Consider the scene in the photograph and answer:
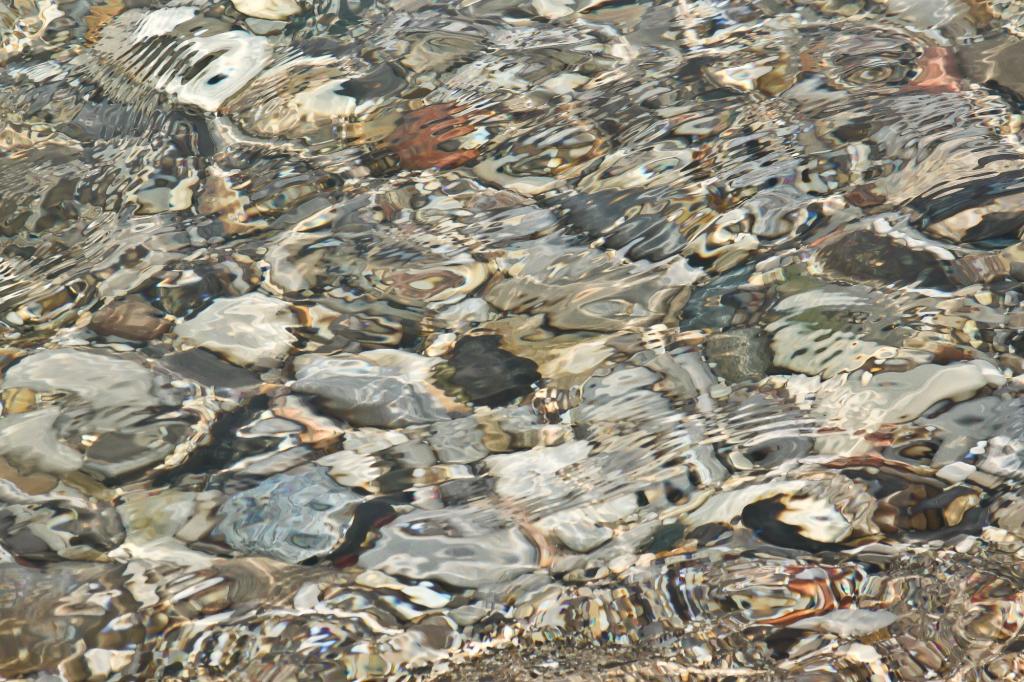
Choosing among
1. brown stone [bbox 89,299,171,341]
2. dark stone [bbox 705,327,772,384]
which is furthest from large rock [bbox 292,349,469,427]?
dark stone [bbox 705,327,772,384]

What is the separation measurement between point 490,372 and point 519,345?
10 cm

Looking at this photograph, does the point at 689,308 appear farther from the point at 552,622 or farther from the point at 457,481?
the point at 552,622

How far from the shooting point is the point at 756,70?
8.69 ft

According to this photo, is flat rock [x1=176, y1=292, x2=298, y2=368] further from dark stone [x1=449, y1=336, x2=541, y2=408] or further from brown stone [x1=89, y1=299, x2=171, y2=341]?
dark stone [x1=449, y1=336, x2=541, y2=408]

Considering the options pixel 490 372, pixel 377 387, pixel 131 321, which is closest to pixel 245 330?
pixel 131 321

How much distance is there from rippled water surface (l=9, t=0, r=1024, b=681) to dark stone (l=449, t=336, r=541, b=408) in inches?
0.4

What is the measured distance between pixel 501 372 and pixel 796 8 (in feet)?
5.70

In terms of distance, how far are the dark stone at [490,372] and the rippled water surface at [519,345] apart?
0.03 ft

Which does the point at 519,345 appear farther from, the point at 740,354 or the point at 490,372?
the point at 740,354

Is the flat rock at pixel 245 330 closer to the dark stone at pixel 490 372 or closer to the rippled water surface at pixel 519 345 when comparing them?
the rippled water surface at pixel 519 345

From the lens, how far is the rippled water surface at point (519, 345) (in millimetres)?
1447

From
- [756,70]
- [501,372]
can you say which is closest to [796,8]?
[756,70]

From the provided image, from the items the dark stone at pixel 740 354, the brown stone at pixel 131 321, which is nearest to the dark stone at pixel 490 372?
the dark stone at pixel 740 354

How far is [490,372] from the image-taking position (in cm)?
194
